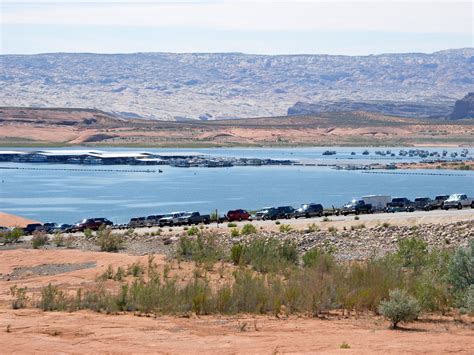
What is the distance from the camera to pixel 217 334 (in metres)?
20.1

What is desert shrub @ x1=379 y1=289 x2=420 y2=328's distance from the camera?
20.9m

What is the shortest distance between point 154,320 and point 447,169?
97.7m

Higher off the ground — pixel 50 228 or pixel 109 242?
pixel 109 242

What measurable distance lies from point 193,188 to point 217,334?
2967 inches

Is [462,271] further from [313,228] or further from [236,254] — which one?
[313,228]

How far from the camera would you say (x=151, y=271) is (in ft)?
99.3

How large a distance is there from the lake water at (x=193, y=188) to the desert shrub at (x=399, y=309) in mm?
44621

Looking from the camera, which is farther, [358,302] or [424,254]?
[424,254]

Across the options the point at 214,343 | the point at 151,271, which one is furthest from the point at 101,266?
the point at 214,343

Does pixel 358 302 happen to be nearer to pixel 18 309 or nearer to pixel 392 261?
pixel 392 261

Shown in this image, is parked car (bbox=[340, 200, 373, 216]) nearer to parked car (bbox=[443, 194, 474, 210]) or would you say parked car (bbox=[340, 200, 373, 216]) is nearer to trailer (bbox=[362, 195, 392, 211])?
trailer (bbox=[362, 195, 392, 211])

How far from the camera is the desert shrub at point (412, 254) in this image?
93.3 ft

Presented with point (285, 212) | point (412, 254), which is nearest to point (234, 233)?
point (412, 254)

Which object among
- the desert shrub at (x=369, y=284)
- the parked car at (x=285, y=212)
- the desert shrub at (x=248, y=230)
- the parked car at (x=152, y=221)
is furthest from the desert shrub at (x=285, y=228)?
the desert shrub at (x=369, y=284)
